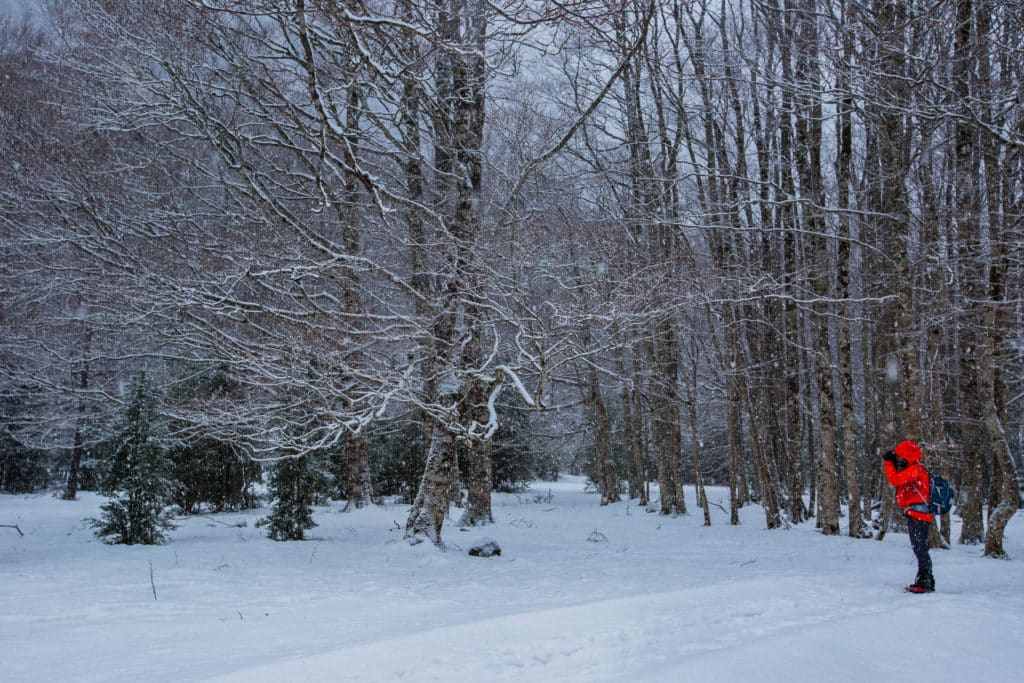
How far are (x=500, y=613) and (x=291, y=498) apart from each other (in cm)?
633

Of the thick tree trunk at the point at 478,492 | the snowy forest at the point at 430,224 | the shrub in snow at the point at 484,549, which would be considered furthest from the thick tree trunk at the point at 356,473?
the shrub in snow at the point at 484,549

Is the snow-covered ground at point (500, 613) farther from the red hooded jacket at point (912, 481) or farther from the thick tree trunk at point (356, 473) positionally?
the thick tree trunk at point (356, 473)

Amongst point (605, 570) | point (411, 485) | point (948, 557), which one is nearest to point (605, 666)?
point (605, 570)

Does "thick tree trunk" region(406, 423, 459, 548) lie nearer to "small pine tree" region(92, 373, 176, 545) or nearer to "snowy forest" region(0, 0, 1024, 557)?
"snowy forest" region(0, 0, 1024, 557)

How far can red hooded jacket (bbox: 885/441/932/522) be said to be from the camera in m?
6.06

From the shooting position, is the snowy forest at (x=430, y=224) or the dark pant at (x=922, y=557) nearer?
the dark pant at (x=922, y=557)

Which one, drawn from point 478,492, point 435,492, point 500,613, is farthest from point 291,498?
point 500,613

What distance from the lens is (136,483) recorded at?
945 centimetres

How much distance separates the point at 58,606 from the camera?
5.36 m

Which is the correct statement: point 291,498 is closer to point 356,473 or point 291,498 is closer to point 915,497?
point 356,473

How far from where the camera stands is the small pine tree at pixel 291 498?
10.1 meters

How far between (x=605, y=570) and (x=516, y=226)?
15.1 feet

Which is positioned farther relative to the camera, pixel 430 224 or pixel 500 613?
pixel 430 224

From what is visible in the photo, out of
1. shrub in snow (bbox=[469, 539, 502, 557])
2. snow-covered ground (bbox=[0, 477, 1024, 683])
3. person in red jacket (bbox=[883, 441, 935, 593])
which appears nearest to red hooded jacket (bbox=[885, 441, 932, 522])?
person in red jacket (bbox=[883, 441, 935, 593])
